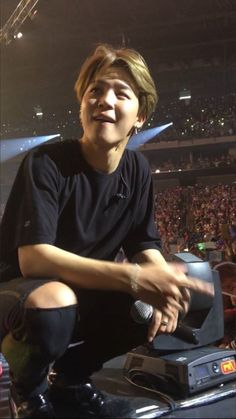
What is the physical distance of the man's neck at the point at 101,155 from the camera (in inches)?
59.6

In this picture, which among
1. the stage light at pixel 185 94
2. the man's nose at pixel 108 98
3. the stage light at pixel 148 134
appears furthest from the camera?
the stage light at pixel 148 134

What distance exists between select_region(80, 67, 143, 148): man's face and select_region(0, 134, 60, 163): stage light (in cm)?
1725

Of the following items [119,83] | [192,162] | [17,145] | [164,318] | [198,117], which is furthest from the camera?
[17,145]

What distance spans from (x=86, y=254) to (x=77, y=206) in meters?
0.18

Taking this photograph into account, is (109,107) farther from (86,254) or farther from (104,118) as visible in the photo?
(86,254)

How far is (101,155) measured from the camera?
152 centimetres

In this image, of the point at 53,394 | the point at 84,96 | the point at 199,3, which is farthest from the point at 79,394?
the point at 199,3

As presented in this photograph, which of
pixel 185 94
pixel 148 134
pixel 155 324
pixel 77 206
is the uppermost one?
pixel 185 94

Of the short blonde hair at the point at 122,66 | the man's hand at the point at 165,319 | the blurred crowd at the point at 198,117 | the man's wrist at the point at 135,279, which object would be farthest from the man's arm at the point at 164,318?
the blurred crowd at the point at 198,117

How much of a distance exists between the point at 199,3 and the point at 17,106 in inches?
391

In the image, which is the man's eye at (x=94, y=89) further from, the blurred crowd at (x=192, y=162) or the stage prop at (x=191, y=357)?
the blurred crowd at (x=192, y=162)

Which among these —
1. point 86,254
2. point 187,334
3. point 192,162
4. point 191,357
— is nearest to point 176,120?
point 192,162

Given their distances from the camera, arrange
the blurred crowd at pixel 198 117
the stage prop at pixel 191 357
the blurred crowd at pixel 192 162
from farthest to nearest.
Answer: the blurred crowd at pixel 198 117, the blurred crowd at pixel 192 162, the stage prop at pixel 191 357

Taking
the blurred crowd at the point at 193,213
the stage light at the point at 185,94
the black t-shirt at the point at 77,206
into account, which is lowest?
the blurred crowd at the point at 193,213
